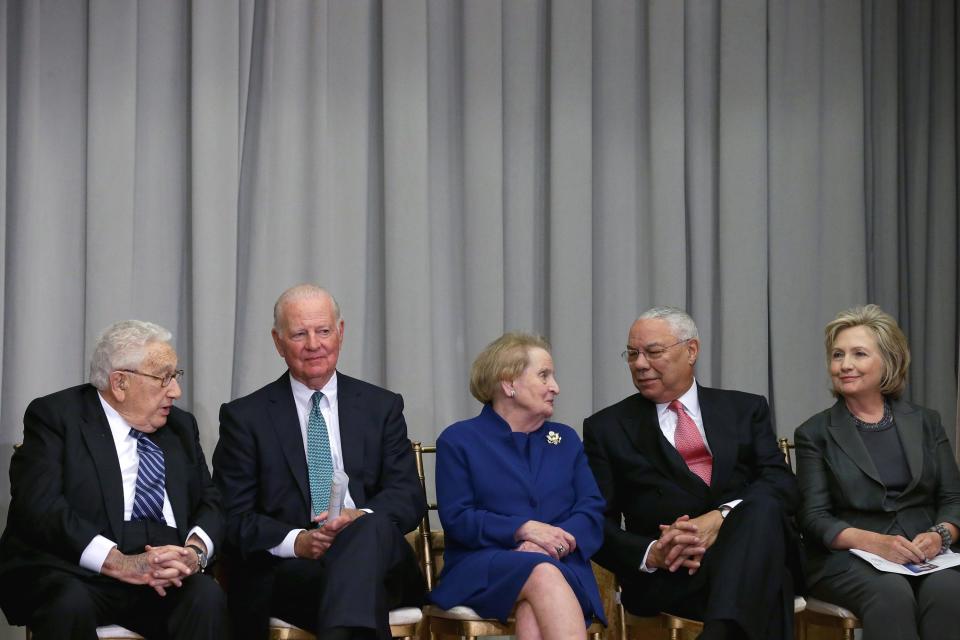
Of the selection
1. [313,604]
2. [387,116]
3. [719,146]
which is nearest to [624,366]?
[719,146]

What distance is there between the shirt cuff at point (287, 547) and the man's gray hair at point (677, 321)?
151cm

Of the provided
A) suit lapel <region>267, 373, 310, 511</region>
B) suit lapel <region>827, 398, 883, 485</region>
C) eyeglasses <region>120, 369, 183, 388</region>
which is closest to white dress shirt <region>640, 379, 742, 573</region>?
suit lapel <region>827, 398, 883, 485</region>

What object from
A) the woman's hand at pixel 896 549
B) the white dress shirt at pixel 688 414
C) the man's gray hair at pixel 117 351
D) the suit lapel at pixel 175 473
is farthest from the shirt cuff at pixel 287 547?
the woman's hand at pixel 896 549

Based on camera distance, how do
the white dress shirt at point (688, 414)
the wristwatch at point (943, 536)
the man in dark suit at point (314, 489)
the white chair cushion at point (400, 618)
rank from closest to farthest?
the man in dark suit at point (314, 489) < the white chair cushion at point (400, 618) < the wristwatch at point (943, 536) < the white dress shirt at point (688, 414)

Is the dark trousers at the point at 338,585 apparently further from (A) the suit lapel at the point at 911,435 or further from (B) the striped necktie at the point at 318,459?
(A) the suit lapel at the point at 911,435

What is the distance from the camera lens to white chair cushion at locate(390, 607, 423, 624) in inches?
154

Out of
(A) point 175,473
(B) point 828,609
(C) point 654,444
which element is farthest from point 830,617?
(A) point 175,473

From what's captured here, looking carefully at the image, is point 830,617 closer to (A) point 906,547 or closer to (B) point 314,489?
(A) point 906,547

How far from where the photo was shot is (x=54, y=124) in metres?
4.91

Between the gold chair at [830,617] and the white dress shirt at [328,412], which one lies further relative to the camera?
the white dress shirt at [328,412]

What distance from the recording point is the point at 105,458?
3889mm

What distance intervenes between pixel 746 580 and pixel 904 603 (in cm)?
57

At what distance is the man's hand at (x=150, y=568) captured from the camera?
3678mm

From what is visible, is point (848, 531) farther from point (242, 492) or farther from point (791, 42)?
point (791, 42)
